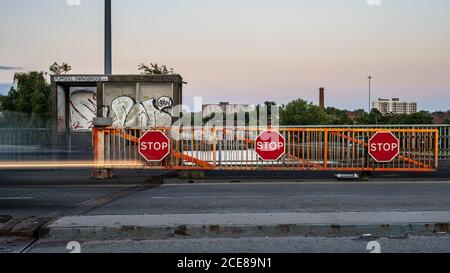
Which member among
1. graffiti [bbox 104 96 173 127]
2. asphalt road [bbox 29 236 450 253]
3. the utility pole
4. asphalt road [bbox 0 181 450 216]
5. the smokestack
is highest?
the smokestack

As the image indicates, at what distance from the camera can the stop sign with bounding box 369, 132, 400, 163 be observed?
527 inches

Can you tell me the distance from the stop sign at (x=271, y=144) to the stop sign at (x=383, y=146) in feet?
8.04

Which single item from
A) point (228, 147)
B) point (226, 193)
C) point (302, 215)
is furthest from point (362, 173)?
point (302, 215)

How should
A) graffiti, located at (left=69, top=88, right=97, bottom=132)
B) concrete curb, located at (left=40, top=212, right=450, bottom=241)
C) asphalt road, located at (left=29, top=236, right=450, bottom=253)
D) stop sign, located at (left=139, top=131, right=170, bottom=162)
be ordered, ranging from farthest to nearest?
graffiti, located at (left=69, top=88, right=97, bottom=132) → stop sign, located at (left=139, top=131, right=170, bottom=162) → concrete curb, located at (left=40, top=212, right=450, bottom=241) → asphalt road, located at (left=29, top=236, right=450, bottom=253)

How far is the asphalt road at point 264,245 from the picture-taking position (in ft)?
20.1

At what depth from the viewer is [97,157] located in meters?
13.6

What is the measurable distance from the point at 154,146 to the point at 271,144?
3.26 meters

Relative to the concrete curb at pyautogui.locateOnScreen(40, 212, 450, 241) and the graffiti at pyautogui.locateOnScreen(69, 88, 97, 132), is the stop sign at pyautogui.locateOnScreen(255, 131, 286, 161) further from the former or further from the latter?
the graffiti at pyautogui.locateOnScreen(69, 88, 97, 132)

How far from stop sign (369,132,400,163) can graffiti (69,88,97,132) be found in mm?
11839

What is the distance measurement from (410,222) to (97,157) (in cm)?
909

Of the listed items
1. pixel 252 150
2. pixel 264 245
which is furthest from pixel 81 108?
pixel 264 245

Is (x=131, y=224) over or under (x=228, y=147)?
under

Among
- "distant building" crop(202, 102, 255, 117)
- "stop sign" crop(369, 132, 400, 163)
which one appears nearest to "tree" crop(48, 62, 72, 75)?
"distant building" crop(202, 102, 255, 117)
